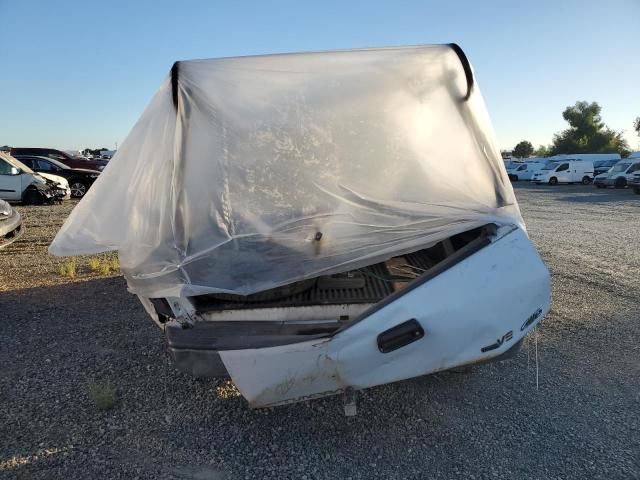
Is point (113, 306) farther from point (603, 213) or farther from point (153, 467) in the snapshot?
point (603, 213)

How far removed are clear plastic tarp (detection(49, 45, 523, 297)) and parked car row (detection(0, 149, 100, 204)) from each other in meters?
12.9

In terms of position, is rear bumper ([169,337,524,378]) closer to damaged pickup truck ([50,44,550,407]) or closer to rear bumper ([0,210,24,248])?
damaged pickup truck ([50,44,550,407])

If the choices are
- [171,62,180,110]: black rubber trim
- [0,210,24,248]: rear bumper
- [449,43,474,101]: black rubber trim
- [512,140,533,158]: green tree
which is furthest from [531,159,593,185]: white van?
[512,140,533,158]: green tree

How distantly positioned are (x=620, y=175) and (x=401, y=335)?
28622 mm

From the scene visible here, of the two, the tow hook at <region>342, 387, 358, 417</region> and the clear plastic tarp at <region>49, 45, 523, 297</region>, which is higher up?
the clear plastic tarp at <region>49, 45, 523, 297</region>

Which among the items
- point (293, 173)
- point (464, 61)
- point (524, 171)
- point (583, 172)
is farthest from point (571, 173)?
point (293, 173)

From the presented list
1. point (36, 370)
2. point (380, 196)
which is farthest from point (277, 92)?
point (36, 370)

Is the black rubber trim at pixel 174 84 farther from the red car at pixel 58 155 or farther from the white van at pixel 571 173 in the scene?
the white van at pixel 571 173

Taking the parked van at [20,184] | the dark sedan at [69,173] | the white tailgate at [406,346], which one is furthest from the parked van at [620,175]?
the white tailgate at [406,346]

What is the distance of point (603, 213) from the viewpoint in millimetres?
14969

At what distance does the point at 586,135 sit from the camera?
64.3m

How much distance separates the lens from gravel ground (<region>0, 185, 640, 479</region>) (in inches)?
100

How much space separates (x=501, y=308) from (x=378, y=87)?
1516mm

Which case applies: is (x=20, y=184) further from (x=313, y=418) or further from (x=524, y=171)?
(x=524, y=171)
